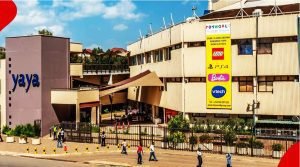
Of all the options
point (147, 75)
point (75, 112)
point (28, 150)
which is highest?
point (147, 75)

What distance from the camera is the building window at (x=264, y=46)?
135 feet

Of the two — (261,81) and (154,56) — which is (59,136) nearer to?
(261,81)

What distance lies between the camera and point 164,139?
1432 inches

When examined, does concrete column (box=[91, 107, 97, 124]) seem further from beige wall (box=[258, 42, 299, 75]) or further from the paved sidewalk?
beige wall (box=[258, 42, 299, 75])

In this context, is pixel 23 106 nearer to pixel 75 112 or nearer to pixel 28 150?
pixel 75 112

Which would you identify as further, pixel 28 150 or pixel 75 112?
pixel 75 112

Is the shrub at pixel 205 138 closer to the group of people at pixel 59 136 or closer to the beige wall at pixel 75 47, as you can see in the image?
the group of people at pixel 59 136

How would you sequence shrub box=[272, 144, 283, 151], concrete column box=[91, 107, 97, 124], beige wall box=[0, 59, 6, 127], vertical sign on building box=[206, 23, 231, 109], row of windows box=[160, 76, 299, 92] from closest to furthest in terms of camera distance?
shrub box=[272, 144, 283, 151] → row of windows box=[160, 76, 299, 92] → vertical sign on building box=[206, 23, 231, 109] → beige wall box=[0, 59, 6, 127] → concrete column box=[91, 107, 97, 124]

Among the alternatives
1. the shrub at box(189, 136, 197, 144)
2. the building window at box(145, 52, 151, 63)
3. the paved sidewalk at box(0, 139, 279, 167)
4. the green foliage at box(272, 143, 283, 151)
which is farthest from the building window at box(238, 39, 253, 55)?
the building window at box(145, 52, 151, 63)

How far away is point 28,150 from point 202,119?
1838 centimetres

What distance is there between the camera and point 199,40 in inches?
1730

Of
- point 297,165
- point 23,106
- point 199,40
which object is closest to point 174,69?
point 199,40

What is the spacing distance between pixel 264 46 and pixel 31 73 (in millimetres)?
25018

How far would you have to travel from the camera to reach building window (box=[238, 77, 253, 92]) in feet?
139
